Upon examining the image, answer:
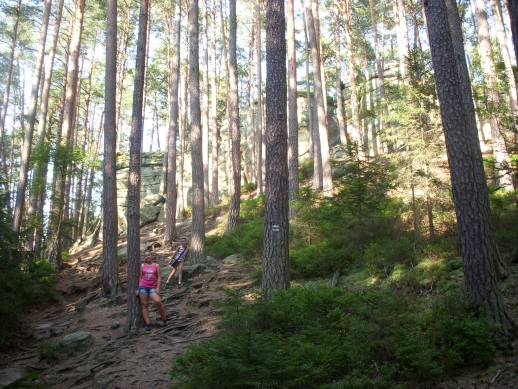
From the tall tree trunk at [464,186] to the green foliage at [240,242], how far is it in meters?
7.67

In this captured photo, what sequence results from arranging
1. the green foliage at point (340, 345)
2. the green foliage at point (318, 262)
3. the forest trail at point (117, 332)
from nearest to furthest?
the green foliage at point (340, 345) → the forest trail at point (117, 332) → the green foliage at point (318, 262)

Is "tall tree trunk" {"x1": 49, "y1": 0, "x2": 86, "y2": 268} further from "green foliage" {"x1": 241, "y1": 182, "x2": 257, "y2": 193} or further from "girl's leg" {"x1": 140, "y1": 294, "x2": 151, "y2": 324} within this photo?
"green foliage" {"x1": 241, "y1": 182, "x2": 257, "y2": 193}

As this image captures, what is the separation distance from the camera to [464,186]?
227 inches

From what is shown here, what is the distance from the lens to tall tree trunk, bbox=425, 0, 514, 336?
536 centimetres

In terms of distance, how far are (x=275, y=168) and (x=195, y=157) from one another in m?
6.73

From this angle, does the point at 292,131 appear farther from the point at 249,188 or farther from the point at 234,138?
the point at 249,188

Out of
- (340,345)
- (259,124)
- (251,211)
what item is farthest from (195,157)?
(259,124)

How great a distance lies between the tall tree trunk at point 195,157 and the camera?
520 inches

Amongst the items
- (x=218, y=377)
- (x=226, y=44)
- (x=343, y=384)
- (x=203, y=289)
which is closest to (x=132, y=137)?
(x=203, y=289)

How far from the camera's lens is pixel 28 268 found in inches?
507

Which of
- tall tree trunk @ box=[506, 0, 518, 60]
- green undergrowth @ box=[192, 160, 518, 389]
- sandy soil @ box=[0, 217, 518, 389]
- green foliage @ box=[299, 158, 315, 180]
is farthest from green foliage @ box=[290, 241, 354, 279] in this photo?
green foliage @ box=[299, 158, 315, 180]

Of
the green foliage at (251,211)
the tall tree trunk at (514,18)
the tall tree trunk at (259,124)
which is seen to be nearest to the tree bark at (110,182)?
the green foliage at (251,211)

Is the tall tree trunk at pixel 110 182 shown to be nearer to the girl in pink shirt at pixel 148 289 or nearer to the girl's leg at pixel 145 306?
the girl in pink shirt at pixel 148 289

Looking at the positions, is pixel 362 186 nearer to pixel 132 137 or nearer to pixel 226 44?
pixel 132 137
